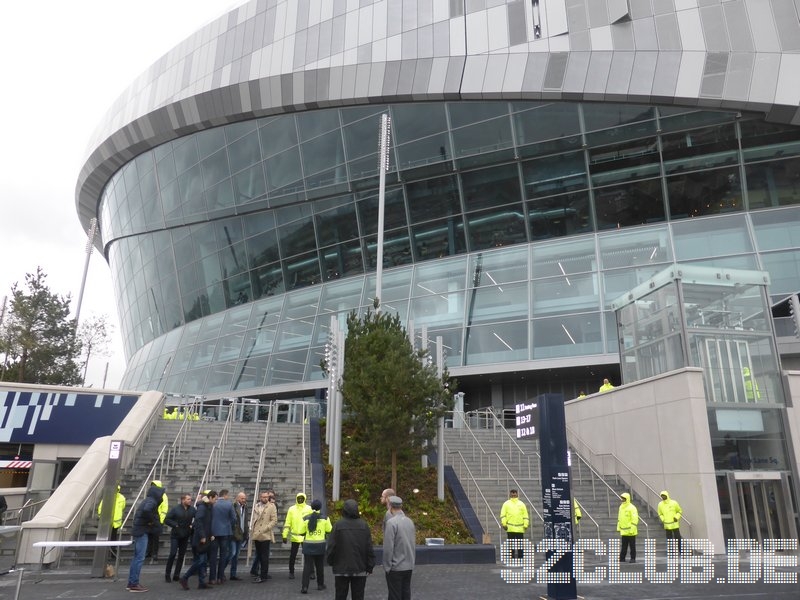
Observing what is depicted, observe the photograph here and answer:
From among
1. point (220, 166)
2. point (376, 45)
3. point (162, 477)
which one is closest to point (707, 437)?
point (162, 477)

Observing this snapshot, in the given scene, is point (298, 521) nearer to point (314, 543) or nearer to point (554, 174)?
point (314, 543)

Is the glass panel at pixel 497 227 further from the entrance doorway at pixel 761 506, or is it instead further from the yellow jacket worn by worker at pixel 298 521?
the yellow jacket worn by worker at pixel 298 521

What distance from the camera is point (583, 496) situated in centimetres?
1708

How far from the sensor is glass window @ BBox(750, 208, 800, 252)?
2733 cm

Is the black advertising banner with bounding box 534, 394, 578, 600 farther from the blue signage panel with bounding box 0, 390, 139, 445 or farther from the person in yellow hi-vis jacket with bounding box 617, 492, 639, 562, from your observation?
the blue signage panel with bounding box 0, 390, 139, 445

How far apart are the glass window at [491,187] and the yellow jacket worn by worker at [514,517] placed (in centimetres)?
2138

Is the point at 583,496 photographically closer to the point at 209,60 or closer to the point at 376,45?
the point at 376,45

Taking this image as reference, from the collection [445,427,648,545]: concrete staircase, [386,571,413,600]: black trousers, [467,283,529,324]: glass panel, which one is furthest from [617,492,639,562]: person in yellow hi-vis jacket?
[467,283,529,324]: glass panel

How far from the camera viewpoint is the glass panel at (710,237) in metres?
28.1

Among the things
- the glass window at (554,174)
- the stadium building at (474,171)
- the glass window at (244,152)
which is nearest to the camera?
the stadium building at (474,171)

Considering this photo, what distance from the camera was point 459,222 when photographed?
108 feet

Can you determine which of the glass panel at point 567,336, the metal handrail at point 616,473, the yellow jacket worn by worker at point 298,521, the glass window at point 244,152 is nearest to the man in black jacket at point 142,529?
the yellow jacket worn by worker at point 298,521

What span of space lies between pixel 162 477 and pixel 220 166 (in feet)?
84.4

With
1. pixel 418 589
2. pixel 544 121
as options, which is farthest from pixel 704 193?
pixel 418 589
